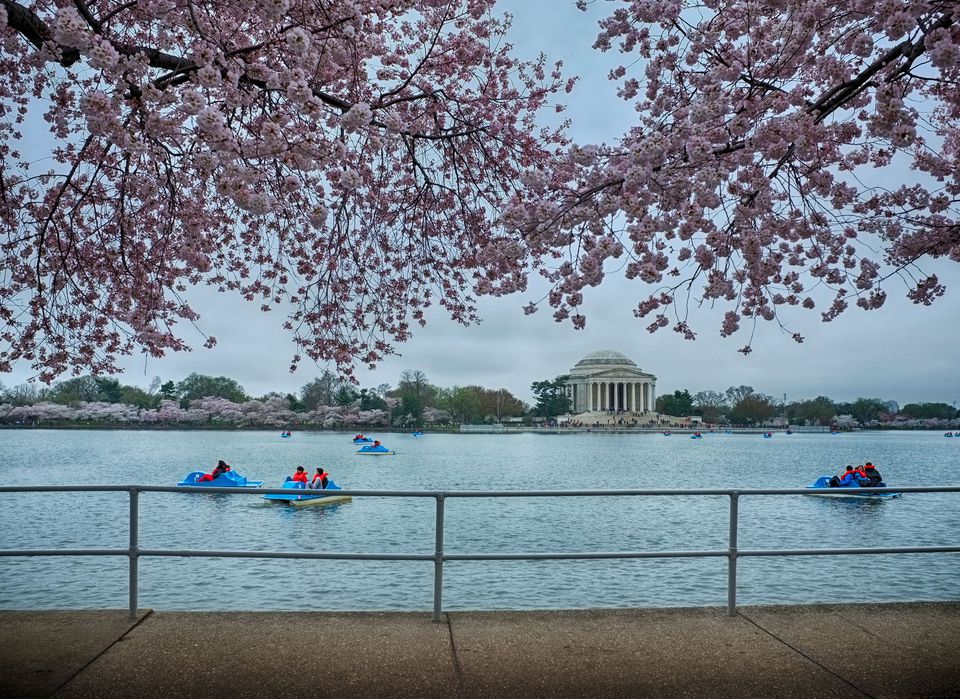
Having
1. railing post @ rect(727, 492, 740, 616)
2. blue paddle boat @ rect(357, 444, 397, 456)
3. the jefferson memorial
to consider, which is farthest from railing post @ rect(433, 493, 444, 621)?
the jefferson memorial

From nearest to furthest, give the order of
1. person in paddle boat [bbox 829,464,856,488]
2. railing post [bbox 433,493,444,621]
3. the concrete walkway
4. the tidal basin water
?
the concrete walkway, railing post [bbox 433,493,444,621], the tidal basin water, person in paddle boat [bbox 829,464,856,488]

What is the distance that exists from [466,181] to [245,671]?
459 cm

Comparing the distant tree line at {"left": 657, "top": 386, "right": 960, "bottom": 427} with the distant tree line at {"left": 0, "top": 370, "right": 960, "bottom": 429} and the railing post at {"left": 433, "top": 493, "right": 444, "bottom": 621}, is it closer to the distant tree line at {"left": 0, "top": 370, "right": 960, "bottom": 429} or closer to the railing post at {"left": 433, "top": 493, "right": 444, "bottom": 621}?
the distant tree line at {"left": 0, "top": 370, "right": 960, "bottom": 429}

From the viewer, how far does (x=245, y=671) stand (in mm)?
4461

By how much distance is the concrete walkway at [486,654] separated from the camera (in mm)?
4285

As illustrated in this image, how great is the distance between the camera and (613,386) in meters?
170

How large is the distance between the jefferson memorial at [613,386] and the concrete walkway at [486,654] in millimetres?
163439

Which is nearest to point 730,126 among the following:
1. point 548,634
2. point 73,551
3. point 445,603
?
point 548,634

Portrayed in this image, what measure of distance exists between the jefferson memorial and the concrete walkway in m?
163

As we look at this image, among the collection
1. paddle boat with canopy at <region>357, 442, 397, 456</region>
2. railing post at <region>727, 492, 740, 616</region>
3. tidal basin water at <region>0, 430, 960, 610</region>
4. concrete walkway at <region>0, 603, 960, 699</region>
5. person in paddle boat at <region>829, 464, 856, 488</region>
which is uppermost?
railing post at <region>727, 492, 740, 616</region>

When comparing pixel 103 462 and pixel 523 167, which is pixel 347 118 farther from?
pixel 103 462

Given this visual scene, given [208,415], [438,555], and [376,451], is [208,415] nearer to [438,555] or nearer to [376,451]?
[376,451]

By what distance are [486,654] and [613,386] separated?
16828 centimetres

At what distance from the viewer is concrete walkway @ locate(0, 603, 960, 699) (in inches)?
169
